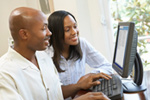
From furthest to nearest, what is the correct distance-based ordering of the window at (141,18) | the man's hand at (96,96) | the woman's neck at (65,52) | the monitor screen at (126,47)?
the window at (141,18), the woman's neck at (65,52), the monitor screen at (126,47), the man's hand at (96,96)

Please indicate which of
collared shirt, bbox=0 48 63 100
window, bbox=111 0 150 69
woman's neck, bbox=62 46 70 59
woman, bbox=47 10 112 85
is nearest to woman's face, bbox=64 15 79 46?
woman, bbox=47 10 112 85

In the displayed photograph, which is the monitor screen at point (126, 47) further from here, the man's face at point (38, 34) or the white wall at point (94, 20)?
the white wall at point (94, 20)

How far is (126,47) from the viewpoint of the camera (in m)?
1.06

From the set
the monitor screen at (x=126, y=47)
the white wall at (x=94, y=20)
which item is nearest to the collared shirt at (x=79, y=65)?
the monitor screen at (x=126, y=47)

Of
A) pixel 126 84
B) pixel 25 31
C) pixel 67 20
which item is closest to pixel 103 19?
pixel 67 20

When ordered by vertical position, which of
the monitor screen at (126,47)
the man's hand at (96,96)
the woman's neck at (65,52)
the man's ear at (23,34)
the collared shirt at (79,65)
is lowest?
the collared shirt at (79,65)

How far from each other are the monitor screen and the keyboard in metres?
0.06

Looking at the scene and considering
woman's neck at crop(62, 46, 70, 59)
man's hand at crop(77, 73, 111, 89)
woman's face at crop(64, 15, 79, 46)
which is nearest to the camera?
man's hand at crop(77, 73, 111, 89)

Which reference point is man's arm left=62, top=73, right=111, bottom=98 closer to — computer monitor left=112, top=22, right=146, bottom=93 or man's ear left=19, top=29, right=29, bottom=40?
computer monitor left=112, top=22, right=146, bottom=93

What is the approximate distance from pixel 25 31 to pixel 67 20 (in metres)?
0.51

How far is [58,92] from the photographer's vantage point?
125cm

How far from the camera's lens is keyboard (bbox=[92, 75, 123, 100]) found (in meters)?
1.00

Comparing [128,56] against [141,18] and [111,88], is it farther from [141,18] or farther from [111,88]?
[141,18]

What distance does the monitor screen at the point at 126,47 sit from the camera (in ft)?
3.43
